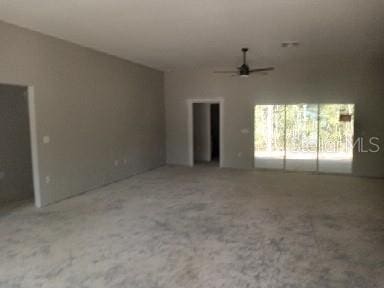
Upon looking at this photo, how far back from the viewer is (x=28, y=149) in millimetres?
6125

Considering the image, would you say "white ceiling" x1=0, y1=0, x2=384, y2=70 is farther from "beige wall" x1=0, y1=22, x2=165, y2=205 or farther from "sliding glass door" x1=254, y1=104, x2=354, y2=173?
"sliding glass door" x1=254, y1=104, x2=354, y2=173

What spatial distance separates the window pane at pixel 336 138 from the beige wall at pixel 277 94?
18 centimetres

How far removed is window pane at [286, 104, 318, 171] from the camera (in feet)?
27.3

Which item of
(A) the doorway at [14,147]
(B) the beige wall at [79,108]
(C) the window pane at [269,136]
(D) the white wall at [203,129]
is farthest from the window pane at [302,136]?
(A) the doorway at [14,147]

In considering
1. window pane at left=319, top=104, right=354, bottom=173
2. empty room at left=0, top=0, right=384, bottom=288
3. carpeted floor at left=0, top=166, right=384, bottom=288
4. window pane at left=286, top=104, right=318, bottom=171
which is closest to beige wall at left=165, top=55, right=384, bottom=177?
empty room at left=0, top=0, right=384, bottom=288

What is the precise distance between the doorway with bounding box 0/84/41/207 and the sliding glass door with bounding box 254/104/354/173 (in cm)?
569

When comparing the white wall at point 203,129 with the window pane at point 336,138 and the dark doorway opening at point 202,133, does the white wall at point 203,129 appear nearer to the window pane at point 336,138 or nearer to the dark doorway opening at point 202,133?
the dark doorway opening at point 202,133

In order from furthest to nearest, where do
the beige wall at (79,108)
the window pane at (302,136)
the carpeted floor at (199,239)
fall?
1. the window pane at (302,136)
2. the beige wall at (79,108)
3. the carpeted floor at (199,239)

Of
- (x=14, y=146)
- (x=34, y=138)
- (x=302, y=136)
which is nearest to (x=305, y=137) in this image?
(x=302, y=136)

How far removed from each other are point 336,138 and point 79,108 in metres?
6.26

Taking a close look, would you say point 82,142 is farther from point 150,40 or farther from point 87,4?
point 87,4

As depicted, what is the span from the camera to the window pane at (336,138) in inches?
316

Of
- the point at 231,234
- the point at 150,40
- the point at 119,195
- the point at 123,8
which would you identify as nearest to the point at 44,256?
the point at 231,234

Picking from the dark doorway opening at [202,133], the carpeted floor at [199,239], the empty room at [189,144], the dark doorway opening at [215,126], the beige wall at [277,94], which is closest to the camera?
the carpeted floor at [199,239]
